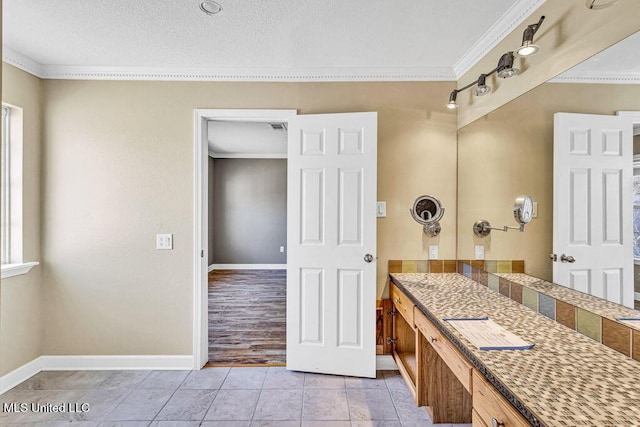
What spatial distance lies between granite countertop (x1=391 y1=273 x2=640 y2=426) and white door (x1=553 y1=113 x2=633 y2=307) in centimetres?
25

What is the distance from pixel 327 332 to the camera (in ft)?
7.72

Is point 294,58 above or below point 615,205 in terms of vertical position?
above

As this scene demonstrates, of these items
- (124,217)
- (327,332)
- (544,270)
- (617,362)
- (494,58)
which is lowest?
(327,332)

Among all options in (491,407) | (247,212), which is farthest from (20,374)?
(247,212)

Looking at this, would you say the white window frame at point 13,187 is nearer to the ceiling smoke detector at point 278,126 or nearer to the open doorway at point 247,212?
the ceiling smoke detector at point 278,126

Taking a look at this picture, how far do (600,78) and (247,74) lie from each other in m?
2.21

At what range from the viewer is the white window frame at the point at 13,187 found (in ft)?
7.52

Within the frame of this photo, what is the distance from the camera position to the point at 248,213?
661 cm

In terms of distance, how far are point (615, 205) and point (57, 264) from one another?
358 cm

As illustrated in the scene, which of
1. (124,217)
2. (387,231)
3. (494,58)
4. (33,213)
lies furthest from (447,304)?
(33,213)

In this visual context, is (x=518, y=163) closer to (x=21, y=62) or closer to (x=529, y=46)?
(x=529, y=46)

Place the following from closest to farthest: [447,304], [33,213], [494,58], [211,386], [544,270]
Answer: [544,270] → [447,304] → [494,58] → [211,386] → [33,213]

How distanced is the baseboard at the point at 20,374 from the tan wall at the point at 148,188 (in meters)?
0.13

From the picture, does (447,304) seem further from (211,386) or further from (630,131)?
(211,386)
